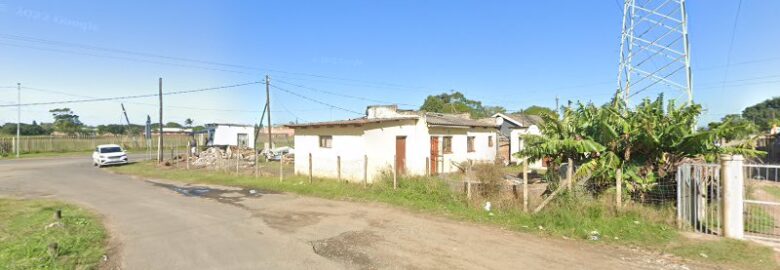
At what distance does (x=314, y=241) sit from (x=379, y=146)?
9.07 meters

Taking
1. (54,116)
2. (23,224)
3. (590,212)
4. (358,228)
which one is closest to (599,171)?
(590,212)

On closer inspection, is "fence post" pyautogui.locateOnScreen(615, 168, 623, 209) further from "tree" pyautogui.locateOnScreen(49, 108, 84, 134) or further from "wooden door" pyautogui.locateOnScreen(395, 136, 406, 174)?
"tree" pyautogui.locateOnScreen(49, 108, 84, 134)

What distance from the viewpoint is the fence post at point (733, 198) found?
675 centimetres

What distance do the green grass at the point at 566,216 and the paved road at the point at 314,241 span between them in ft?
1.91

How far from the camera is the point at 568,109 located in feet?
37.5

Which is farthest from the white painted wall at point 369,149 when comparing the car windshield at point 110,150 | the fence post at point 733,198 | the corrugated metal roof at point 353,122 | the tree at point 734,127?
the car windshield at point 110,150

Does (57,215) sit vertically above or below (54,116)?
below

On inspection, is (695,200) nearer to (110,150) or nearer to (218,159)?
(218,159)

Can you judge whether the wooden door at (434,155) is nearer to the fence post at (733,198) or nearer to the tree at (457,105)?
the fence post at (733,198)

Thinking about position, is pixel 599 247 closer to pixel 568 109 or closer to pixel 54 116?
pixel 568 109

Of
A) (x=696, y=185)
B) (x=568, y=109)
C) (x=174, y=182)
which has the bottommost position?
(x=174, y=182)

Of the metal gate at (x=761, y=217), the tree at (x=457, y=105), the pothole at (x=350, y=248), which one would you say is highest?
the tree at (x=457, y=105)

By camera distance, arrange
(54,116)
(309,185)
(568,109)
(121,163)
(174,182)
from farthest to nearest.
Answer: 1. (54,116)
2. (121,163)
3. (174,182)
4. (309,185)
5. (568,109)

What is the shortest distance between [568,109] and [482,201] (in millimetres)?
4294
